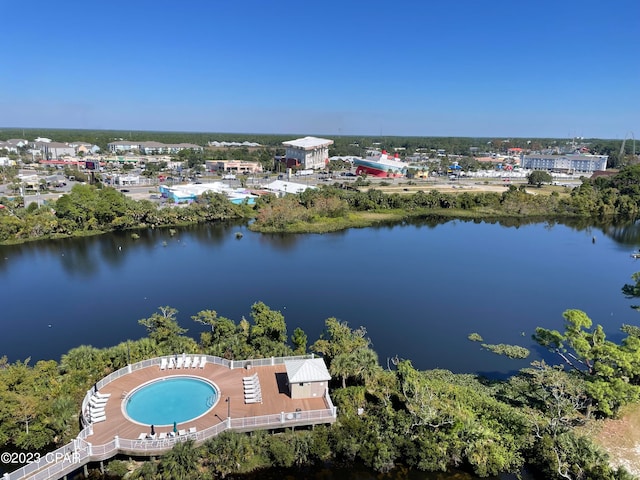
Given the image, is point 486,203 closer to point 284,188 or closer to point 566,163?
point 284,188

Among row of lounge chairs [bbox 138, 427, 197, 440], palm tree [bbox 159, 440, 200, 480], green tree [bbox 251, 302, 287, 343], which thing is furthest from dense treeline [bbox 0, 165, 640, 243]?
palm tree [bbox 159, 440, 200, 480]

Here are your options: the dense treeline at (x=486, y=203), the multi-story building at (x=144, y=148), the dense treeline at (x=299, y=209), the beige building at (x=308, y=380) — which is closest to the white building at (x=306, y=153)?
the dense treeline at (x=486, y=203)

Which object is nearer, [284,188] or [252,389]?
[252,389]

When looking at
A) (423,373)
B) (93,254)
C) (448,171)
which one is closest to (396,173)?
(448,171)

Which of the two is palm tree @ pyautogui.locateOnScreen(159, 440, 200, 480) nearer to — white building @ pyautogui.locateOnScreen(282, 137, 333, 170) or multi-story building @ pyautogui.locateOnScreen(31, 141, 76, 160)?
white building @ pyautogui.locateOnScreen(282, 137, 333, 170)

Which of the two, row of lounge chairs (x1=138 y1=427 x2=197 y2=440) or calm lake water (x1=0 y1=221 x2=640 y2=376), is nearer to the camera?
→ row of lounge chairs (x1=138 y1=427 x2=197 y2=440)

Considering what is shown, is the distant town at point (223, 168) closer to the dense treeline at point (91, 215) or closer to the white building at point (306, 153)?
the white building at point (306, 153)

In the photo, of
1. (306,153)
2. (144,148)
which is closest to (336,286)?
(306,153)
